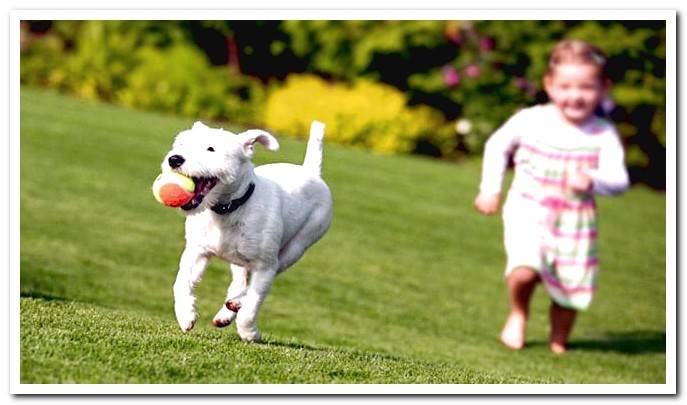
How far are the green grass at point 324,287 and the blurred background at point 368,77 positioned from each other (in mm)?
1768

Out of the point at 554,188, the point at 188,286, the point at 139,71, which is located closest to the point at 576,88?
the point at 554,188

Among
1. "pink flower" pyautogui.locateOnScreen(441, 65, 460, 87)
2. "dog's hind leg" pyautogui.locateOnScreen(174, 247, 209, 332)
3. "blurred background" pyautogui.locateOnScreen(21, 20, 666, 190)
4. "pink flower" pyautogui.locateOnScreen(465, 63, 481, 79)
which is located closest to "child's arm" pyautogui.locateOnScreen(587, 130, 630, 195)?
"dog's hind leg" pyautogui.locateOnScreen(174, 247, 209, 332)

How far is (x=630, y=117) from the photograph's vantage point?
1753cm

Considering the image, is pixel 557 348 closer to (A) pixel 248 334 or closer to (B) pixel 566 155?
(B) pixel 566 155

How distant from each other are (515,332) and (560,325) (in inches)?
12.1

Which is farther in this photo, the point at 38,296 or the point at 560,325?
the point at 560,325

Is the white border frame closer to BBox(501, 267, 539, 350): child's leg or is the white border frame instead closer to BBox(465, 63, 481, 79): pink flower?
BBox(501, 267, 539, 350): child's leg

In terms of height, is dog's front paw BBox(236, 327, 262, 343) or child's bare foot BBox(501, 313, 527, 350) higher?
dog's front paw BBox(236, 327, 262, 343)

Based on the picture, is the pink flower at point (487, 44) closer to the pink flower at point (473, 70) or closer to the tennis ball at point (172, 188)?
the pink flower at point (473, 70)

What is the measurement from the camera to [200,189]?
15.1ft

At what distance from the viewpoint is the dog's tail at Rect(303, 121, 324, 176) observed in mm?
5344

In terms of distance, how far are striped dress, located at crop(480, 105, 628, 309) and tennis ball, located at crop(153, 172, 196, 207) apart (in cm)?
230
